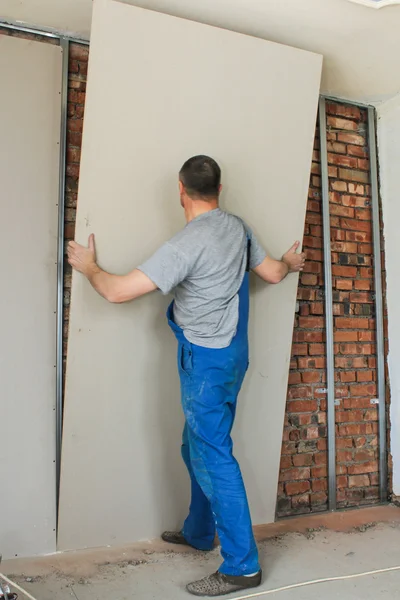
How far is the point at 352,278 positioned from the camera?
2.95 metres

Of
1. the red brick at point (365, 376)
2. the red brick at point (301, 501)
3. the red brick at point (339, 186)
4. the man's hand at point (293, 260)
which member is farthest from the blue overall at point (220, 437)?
the red brick at point (339, 186)

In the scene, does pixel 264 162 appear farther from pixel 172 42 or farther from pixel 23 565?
pixel 23 565

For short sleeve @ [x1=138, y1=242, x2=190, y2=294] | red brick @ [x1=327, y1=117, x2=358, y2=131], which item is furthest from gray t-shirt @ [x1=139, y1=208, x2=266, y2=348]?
red brick @ [x1=327, y1=117, x2=358, y2=131]

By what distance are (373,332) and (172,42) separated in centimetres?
183

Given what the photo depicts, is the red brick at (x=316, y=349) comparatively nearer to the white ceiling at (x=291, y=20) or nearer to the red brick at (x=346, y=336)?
the red brick at (x=346, y=336)

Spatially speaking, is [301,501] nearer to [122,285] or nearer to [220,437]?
[220,437]

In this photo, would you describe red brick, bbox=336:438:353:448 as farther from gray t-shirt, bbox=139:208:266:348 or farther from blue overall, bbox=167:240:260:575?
gray t-shirt, bbox=139:208:266:348

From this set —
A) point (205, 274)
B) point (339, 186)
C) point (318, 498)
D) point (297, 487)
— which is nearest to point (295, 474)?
point (297, 487)

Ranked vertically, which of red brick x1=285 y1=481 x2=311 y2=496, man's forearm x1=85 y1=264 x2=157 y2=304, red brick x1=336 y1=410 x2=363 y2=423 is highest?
man's forearm x1=85 y1=264 x2=157 y2=304

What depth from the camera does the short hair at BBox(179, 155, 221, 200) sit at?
6.59 ft

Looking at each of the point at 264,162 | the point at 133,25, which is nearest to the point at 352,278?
the point at 264,162

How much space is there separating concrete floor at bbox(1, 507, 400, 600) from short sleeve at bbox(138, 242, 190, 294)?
1078 millimetres

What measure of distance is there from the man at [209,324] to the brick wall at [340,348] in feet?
2.72

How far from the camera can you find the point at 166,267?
190 cm
